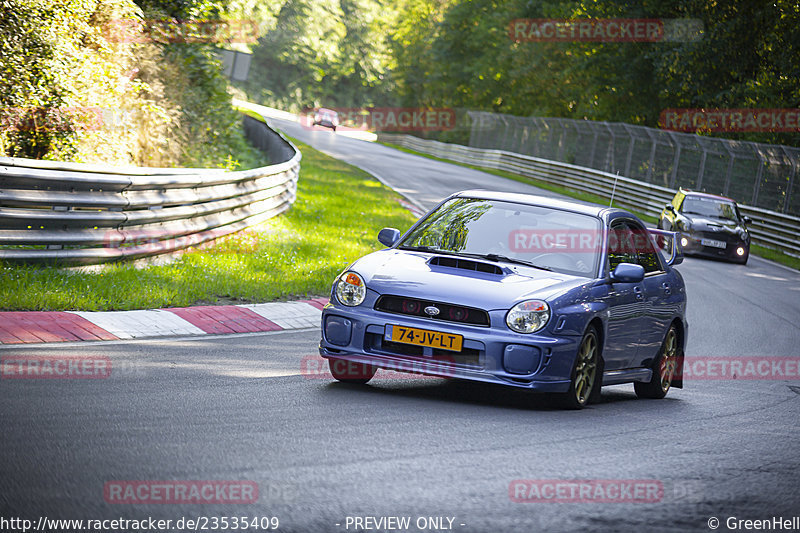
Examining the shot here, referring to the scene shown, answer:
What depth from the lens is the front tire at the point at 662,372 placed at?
30.3ft

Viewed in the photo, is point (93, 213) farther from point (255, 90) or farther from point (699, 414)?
point (255, 90)

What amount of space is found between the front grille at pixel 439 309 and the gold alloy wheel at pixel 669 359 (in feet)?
9.63

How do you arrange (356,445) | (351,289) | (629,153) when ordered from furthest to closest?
(629,153)
(351,289)
(356,445)

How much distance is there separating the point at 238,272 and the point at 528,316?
619 cm

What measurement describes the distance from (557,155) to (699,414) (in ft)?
127

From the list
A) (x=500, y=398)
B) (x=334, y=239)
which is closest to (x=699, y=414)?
(x=500, y=398)

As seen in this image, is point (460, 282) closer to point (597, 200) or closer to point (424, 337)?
point (424, 337)

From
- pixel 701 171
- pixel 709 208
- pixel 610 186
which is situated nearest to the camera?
pixel 709 208

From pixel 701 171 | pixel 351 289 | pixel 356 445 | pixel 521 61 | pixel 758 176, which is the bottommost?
pixel 356 445

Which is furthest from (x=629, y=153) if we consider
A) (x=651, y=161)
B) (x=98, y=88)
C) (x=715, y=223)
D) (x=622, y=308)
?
(x=622, y=308)

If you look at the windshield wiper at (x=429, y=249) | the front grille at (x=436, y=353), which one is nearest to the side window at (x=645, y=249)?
the windshield wiper at (x=429, y=249)

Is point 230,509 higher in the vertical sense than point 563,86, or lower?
lower

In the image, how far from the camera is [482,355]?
6.94m

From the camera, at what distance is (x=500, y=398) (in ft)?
25.1
